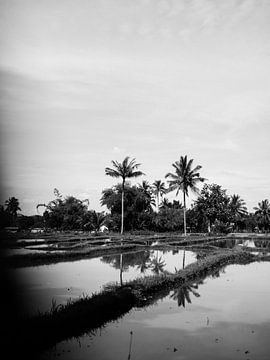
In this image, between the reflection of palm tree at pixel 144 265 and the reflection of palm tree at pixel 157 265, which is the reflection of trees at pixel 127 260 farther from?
the reflection of palm tree at pixel 157 265

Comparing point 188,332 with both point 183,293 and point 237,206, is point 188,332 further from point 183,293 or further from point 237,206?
point 237,206

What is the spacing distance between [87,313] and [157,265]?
11.4m

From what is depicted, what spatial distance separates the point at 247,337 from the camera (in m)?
8.09

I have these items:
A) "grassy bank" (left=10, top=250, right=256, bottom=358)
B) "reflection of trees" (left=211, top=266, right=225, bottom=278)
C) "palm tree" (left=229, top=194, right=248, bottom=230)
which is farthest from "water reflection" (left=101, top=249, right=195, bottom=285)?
"palm tree" (left=229, top=194, right=248, bottom=230)

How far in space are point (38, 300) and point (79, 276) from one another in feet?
15.7

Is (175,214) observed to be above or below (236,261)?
above

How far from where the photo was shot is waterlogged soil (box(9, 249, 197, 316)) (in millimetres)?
11242

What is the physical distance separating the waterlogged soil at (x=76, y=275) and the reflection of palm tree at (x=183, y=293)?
2447 millimetres

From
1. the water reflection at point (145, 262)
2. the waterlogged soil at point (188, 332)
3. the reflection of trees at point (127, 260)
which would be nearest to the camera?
the waterlogged soil at point (188, 332)

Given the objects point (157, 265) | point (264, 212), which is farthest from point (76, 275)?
point (264, 212)

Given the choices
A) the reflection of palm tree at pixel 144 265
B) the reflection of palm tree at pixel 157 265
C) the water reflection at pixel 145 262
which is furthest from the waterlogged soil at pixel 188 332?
the reflection of palm tree at pixel 144 265

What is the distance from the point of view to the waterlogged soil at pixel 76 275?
11.2m

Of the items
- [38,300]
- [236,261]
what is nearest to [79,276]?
[38,300]

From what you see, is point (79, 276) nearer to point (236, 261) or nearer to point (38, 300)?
point (38, 300)
